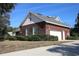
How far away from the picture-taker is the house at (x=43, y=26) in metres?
6.20

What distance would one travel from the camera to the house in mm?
6195

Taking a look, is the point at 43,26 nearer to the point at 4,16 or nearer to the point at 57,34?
the point at 57,34

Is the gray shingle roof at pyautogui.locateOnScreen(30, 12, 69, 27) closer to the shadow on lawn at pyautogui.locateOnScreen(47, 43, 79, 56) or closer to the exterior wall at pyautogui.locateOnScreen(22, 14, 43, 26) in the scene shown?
the exterior wall at pyautogui.locateOnScreen(22, 14, 43, 26)

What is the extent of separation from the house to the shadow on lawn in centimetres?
26

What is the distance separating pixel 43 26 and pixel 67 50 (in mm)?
793

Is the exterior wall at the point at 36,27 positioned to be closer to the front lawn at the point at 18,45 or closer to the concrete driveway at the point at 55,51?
the front lawn at the point at 18,45

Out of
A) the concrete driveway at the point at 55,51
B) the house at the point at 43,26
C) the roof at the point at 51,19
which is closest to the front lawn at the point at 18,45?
the concrete driveway at the point at 55,51

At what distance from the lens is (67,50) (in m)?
6.09

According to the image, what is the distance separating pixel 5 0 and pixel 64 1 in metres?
1.38

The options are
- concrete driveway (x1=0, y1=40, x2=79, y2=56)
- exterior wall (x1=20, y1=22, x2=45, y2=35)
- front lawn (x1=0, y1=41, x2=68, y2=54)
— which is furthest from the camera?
exterior wall (x1=20, y1=22, x2=45, y2=35)

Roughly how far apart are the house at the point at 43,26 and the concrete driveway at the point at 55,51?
0.25m

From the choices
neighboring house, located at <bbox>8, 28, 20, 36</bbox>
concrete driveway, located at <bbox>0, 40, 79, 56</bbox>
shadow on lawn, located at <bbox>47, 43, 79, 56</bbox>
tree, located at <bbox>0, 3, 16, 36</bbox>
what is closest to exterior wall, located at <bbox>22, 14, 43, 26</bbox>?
neighboring house, located at <bbox>8, 28, 20, 36</bbox>

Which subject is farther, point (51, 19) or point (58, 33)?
point (58, 33)

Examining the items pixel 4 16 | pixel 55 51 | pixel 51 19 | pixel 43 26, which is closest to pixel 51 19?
pixel 51 19
